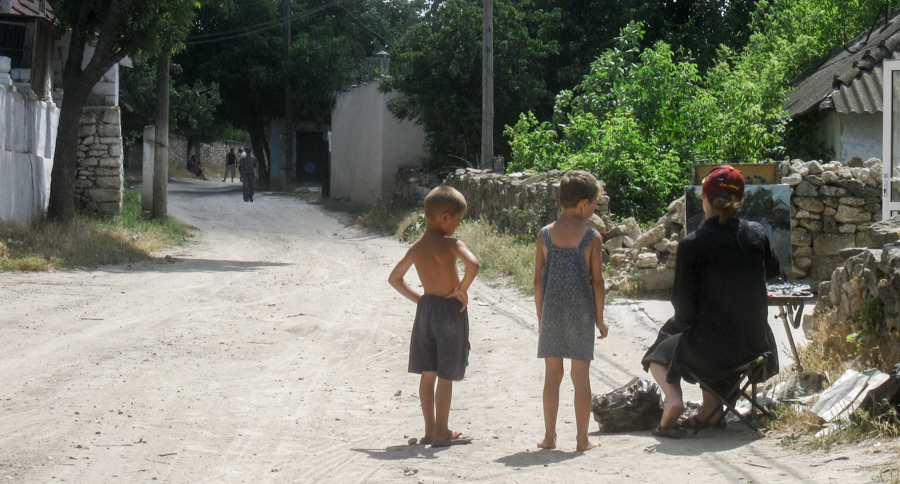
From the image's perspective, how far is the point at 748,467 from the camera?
4.40m

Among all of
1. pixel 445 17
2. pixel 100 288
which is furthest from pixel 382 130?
pixel 100 288

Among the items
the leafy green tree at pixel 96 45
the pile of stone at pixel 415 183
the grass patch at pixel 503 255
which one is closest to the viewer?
the grass patch at pixel 503 255

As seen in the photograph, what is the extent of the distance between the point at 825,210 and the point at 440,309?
281 inches

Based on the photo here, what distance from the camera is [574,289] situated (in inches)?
189

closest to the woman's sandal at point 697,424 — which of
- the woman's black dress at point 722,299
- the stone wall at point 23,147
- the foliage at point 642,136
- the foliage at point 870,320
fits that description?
the woman's black dress at point 722,299

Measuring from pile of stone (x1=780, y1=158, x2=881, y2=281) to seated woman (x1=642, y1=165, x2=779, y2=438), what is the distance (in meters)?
5.89

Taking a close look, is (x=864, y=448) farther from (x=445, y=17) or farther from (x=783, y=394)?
(x=445, y=17)

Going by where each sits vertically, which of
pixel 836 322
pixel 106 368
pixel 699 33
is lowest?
pixel 106 368

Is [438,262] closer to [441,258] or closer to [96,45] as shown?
[441,258]

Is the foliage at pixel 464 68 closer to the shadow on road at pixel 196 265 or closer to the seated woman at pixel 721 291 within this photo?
the shadow on road at pixel 196 265

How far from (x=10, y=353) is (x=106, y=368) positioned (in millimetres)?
1002

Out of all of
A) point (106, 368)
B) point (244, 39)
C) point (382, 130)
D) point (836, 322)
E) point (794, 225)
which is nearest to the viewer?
point (836, 322)

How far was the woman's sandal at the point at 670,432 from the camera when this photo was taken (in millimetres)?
5137

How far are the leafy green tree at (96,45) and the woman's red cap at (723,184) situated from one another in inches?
481
